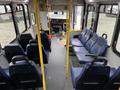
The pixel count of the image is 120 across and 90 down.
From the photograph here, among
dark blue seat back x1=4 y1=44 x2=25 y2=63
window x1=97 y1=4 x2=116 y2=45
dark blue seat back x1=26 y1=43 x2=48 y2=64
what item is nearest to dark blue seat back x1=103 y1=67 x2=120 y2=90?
dark blue seat back x1=26 y1=43 x2=48 y2=64

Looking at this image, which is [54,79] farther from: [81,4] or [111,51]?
[81,4]

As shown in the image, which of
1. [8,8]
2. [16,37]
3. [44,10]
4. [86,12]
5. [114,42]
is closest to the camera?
[114,42]

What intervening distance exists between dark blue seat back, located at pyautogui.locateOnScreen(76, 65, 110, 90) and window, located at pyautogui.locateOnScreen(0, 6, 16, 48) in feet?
8.40

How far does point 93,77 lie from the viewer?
6.31ft

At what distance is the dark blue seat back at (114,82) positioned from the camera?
6.26 ft

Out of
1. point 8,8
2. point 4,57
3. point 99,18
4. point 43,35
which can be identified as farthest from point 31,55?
Result: point 99,18

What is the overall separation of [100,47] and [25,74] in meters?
2.16

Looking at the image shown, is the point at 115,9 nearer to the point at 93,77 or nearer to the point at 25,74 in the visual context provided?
the point at 93,77

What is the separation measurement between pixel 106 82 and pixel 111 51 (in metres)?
1.22

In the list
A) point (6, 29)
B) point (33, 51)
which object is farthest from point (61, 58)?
point (6, 29)

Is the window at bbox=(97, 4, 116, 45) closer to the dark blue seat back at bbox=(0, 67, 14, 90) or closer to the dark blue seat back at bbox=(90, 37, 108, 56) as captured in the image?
the dark blue seat back at bbox=(90, 37, 108, 56)

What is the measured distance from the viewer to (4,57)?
2980 mm

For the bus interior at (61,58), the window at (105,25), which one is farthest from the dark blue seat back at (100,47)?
the window at (105,25)

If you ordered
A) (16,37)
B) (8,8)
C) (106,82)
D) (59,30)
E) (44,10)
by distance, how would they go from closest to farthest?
(106,82) < (8,8) < (16,37) < (44,10) < (59,30)
